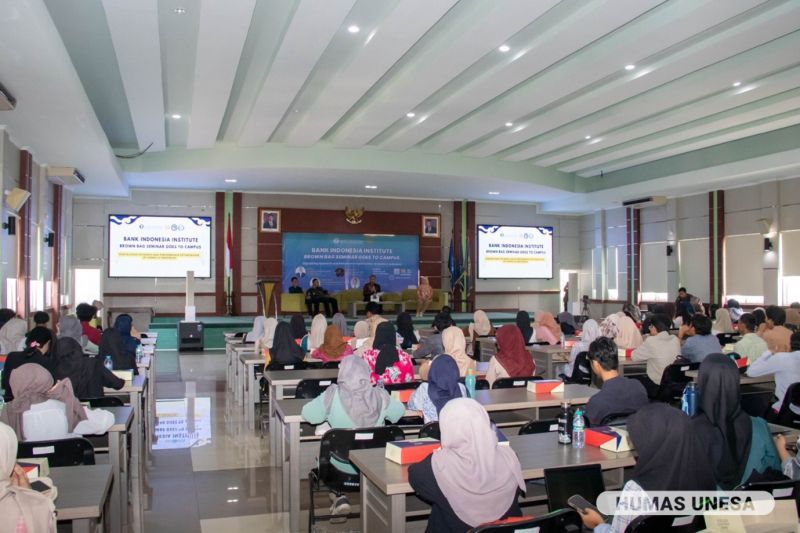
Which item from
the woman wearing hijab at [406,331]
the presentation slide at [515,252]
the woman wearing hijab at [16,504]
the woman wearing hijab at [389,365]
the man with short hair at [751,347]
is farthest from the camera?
the presentation slide at [515,252]

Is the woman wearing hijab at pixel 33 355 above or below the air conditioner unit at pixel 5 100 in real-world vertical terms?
below

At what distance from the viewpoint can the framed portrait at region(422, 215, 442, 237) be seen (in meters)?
21.4

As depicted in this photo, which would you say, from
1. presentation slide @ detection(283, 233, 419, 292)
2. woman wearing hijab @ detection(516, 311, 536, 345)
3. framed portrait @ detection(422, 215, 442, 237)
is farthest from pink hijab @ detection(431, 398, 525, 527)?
framed portrait @ detection(422, 215, 442, 237)

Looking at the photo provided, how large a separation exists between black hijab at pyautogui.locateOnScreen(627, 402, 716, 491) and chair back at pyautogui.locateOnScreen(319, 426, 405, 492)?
1635 millimetres

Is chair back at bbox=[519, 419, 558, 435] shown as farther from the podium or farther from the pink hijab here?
the podium

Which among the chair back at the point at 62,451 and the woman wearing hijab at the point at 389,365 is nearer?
the chair back at the point at 62,451

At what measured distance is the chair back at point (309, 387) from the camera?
5961 millimetres

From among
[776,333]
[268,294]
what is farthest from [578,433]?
[268,294]

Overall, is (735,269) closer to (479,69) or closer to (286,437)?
(479,69)

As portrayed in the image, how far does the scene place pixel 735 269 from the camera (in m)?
17.4

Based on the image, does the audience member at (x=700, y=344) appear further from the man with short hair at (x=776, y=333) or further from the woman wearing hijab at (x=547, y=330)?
the woman wearing hijab at (x=547, y=330)

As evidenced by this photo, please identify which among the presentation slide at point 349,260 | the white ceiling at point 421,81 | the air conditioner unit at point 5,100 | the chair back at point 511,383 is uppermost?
the white ceiling at point 421,81

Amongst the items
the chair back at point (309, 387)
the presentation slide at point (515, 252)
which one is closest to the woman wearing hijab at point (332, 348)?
the chair back at point (309, 387)

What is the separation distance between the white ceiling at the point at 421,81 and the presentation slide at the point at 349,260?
133 inches
